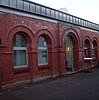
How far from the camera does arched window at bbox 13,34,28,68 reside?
1158 cm

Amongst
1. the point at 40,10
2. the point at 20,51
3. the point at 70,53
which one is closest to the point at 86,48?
the point at 70,53

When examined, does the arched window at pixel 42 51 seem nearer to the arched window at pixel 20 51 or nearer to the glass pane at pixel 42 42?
the glass pane at pixel 42 42

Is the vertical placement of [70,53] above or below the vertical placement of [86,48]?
below

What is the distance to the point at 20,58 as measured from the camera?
39.2 ft

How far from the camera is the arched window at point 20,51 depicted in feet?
38.0

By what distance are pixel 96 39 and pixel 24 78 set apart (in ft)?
46.9

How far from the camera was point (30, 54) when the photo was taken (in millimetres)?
12297

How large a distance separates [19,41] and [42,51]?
103 inches

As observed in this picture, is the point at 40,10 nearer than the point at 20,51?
No

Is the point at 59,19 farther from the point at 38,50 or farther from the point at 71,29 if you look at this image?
the point at 38,50

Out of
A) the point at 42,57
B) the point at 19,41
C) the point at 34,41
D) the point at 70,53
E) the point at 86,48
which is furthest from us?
the point at 86,48

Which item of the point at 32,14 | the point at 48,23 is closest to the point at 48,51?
the point at 48,23

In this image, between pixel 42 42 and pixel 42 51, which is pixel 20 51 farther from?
pixel 42 42

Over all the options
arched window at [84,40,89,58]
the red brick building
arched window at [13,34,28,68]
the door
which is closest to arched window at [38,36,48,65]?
the red brick building
